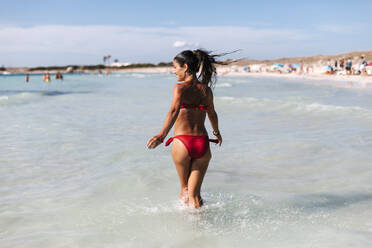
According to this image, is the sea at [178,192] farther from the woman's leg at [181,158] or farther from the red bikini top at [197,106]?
the red bikini top at [197,106]

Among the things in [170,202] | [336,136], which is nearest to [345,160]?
[336,136]

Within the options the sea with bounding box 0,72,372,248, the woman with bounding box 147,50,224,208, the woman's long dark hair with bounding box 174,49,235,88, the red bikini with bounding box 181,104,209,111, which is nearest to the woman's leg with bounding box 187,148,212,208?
the woman with bounding box 147,50,224,208

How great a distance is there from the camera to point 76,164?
22.2 feet

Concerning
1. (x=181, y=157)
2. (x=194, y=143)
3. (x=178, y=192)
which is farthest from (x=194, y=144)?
(x=178, y=192)

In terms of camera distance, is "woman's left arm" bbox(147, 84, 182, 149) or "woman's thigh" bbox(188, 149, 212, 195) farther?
"woman's thigh" bbox(188, 149, 212, 195)

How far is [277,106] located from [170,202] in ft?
43.4

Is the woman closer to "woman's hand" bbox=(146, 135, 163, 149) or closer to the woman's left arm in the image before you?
the woman's left arm

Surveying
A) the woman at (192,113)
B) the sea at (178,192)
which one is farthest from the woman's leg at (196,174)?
the sea at (178,192)

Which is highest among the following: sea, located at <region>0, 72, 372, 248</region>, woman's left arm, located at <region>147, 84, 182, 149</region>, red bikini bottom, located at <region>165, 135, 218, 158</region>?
woman's left arm, located at <region>147, 84, 182, 149</region>

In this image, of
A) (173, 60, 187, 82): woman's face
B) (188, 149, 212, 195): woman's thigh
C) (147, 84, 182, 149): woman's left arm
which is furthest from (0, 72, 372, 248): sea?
(173, 60, 187, 82): woman's face

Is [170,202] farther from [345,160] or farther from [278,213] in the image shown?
[345,160]

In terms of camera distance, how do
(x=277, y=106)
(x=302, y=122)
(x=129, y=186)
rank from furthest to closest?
1. (x=277, y=106)
2. (x=302, y=122)
3. (x=129, y=186)

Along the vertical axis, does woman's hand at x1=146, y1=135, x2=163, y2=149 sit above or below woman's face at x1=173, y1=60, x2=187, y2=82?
below

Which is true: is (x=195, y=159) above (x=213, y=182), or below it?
above
